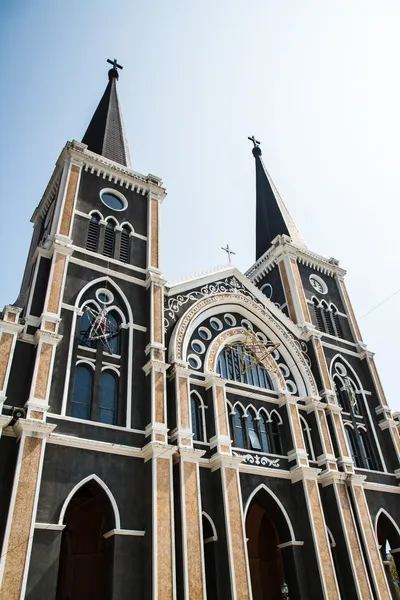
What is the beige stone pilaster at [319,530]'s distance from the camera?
A: 56.2ft

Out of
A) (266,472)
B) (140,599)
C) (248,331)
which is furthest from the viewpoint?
(248,331)

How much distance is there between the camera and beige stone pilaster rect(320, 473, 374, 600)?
59.0ft

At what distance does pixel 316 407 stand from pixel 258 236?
602 inches

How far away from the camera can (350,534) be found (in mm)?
19016

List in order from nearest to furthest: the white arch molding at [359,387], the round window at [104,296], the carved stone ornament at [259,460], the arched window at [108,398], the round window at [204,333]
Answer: the arched window at [108,398], the carved stone ornament at [259,460], the round window at [104,296], the round window at [204,333], the white arch molding at [359,387]

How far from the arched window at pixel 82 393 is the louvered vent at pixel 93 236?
18.5 ft

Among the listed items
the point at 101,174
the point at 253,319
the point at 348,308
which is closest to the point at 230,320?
the point at 253,319

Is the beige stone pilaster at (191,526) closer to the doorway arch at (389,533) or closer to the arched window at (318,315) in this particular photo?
the doorway arch at (389,533)

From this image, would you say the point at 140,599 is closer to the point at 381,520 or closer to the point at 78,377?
the point at 78,377

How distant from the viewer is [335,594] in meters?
17.0

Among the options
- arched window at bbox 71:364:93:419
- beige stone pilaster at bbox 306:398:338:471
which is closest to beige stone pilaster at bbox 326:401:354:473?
beige stone pilaster at bbox 306:398:338:471

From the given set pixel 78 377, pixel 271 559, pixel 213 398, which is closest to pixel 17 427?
pixel 78 377

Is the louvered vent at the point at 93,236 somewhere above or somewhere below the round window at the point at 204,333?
above

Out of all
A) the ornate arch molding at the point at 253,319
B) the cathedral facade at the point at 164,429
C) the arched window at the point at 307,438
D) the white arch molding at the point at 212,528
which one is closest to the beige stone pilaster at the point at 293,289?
the cathedral facade at the point at 164,429
